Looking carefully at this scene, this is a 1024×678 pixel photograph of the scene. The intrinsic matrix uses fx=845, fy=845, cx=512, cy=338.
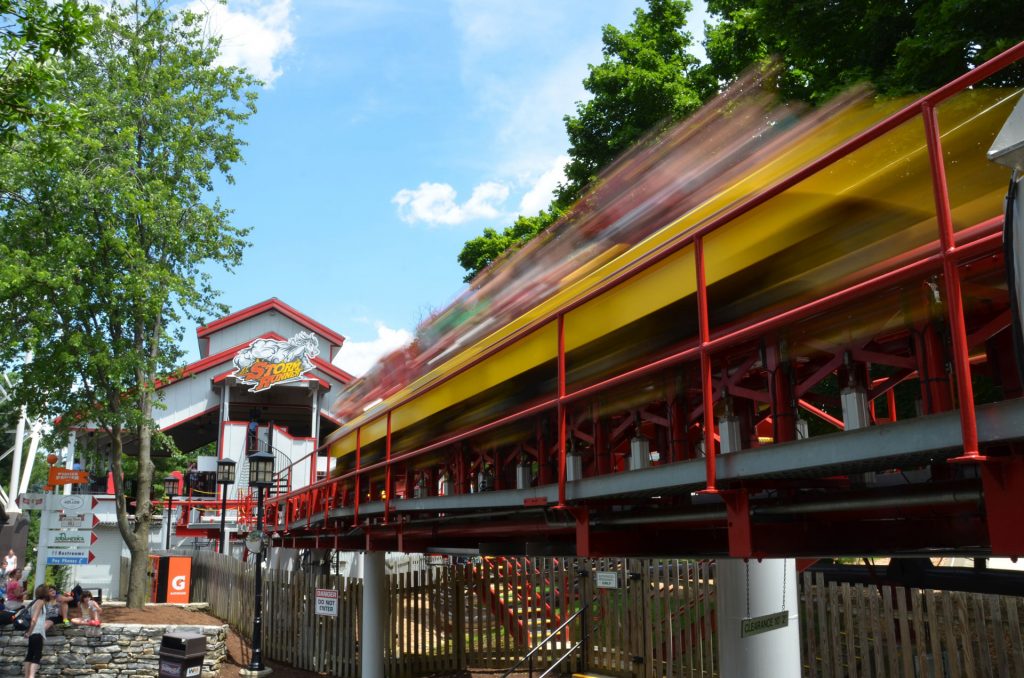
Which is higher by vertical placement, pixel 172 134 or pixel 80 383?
pixel 172 134

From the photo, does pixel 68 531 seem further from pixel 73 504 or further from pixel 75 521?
pixel 73 504

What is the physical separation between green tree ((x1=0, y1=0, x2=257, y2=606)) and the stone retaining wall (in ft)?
11.0

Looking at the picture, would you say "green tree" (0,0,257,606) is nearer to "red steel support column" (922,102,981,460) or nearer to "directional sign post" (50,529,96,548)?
"directional sign post" (50,529,96,548)

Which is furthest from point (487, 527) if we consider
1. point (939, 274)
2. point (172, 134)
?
point (172, 134)

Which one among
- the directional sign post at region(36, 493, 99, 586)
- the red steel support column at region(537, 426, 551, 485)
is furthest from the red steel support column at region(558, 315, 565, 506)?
the directional sign post at region(36, 493, 99, 586)

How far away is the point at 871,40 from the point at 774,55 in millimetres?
3416

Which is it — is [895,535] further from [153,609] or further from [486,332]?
[153,609]

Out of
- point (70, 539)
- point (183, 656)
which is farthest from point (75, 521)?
point (183, 656)

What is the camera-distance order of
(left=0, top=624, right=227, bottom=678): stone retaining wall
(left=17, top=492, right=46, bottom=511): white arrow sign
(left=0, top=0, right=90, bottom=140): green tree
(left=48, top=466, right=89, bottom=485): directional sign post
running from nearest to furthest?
1. (left=0, top=0, right=90, bottom=140): green tree
2. (left=0, top=624, right=227, bottom=678): stone retaining wall
3. (left=17, top=492, right=46, bottom=511): white arrow sign
4. (left=48, top=466, right=89, bottom=485): directional sign post

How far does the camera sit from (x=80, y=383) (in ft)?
63.1

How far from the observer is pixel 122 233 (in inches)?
A: 748

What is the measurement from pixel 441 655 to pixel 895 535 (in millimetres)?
10812

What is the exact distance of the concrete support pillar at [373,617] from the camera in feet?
43.5

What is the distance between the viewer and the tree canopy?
39.3 feet
